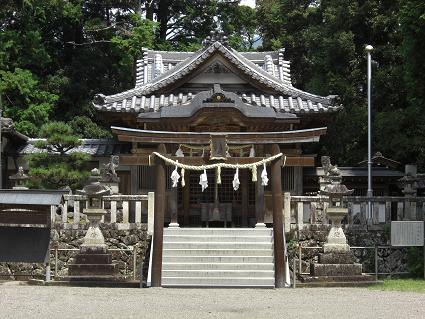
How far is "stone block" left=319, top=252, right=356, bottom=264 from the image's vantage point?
1830 cm

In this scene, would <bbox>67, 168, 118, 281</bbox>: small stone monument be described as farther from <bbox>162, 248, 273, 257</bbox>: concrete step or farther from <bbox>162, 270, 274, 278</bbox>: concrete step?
<bbox>162, 248, 273, 257</bbox>: concrete step

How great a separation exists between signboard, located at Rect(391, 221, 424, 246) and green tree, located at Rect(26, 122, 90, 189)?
10.5 metres

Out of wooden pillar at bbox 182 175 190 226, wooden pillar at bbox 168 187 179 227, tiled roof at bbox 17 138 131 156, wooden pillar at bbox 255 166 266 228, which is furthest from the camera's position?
tiled roof at bbox 17 138 131 156

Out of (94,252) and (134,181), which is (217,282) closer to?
(94,252)

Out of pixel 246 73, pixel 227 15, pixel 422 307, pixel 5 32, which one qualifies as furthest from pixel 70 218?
pixel 227 15

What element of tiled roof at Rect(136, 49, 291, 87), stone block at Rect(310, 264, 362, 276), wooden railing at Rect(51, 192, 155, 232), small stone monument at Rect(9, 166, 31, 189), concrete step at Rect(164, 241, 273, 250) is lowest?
stone block at Rect(310, 264, 362, 276)

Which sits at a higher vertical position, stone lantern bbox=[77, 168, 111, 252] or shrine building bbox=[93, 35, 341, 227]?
shrine building bbox=[93, 35, 341, 227]

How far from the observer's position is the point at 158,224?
18.3 metres

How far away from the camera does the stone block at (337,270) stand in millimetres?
18047

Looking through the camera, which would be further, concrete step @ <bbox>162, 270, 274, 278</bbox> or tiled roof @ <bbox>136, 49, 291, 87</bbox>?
tiled roof @ <bbox>136, 49, 291, 87</bbox>

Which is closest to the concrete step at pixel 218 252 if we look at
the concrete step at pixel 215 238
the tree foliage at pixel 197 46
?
the concrete step at pixel 215 238

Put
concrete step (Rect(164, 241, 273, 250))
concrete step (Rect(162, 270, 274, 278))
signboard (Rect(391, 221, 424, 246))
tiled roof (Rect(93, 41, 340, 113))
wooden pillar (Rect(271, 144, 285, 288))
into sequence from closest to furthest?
wooden pillar (Rect(271, 144, 285, 288)), concrete step (Rect(162, 270, 274, 278)), signboard (Rect(391, 221, 424, 246)), concrete step (Rect(164, 241, 273, 250)), tiled roof (Rect(93, 41, 340, 113))

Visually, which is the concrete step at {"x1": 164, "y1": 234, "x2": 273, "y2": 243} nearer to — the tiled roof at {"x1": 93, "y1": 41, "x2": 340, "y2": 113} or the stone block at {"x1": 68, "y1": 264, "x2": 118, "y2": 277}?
the stone block at {"x1": 68, "y1": 264, "x2": 118, "y2": 277}

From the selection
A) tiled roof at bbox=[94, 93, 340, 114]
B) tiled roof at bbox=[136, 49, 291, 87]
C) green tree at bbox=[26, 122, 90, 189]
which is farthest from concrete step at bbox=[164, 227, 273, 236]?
tiled roof at bbox=[136, 49, 291, 87]
